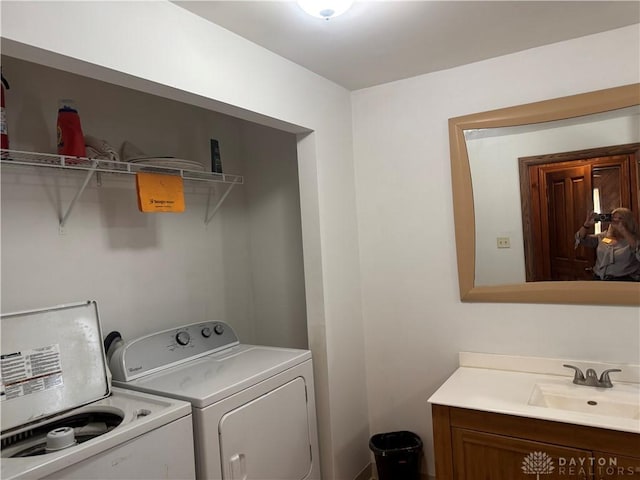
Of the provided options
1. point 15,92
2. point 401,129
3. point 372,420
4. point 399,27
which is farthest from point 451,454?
point 15,92

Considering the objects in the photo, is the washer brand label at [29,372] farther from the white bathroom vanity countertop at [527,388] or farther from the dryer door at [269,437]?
the white bathroom vanity countertop at [527,388]

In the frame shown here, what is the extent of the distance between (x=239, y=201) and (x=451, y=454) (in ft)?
5.95

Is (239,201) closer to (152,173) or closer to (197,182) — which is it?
(197,182)

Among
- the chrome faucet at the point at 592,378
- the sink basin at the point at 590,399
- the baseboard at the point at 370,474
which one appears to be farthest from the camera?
the baseboard at the point at 370,474

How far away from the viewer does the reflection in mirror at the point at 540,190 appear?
201 centimetres

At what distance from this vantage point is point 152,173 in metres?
2.02

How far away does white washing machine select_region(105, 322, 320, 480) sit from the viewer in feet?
5.36

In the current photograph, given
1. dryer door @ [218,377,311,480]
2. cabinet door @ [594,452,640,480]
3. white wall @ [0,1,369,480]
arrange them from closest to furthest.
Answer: white wall @ [0,1,369,480] < cabinet door @ [594,452,640,480] < dryer door @ [218,377,311,480]

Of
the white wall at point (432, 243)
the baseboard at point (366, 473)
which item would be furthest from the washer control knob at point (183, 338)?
the baseboard at point (366, 473)

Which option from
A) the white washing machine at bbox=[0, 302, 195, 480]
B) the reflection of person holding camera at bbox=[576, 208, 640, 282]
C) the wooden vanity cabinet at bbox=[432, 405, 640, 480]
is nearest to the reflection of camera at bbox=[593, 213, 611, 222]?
the reflection of person holding camera at bbox=[576, 208, 640, 282]

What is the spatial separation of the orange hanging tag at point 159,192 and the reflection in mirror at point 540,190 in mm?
1441

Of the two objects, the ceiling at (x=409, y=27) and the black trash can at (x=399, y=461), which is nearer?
the ceiling at (x=409, y=27)

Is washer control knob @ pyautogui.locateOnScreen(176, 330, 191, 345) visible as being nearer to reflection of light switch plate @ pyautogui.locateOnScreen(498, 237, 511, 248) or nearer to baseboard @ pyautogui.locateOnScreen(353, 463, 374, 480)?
baseboard @ pyautogui.locateOnScreen(353, 463, 374, 480)

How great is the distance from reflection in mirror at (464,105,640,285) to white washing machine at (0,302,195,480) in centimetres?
161
